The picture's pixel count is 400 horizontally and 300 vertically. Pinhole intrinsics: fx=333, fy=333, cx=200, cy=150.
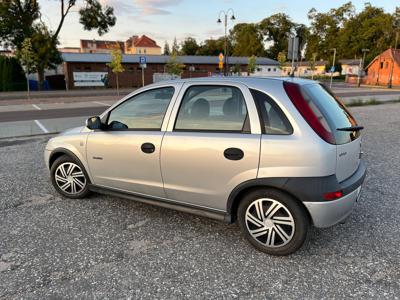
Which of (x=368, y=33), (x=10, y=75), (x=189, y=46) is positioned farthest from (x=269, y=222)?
(x=368, y=33)

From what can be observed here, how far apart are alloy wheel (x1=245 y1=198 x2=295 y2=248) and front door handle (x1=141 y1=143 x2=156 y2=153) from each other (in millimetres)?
1178

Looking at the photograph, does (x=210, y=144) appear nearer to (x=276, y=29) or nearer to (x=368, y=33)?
(x=368, y=33)

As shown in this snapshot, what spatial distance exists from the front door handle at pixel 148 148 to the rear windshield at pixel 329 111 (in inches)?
63.2

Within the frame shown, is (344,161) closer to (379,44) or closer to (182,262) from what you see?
(182,262)

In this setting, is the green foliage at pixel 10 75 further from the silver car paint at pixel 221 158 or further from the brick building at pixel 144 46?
the brick building at pixel 144 46

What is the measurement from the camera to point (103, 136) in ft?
13.0

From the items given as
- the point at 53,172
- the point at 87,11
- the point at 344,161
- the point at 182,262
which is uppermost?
the point at 87,11

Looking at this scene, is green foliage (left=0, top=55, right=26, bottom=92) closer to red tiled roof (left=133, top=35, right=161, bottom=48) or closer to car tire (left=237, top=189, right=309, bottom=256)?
car tire (left=237, top=189, right=309, bottom=256)

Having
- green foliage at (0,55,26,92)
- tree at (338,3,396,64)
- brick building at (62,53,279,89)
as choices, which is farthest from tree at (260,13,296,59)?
green foliage at (0,55,26,92)

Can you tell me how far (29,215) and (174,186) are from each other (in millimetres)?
1965

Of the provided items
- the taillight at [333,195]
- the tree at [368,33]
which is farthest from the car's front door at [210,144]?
the tree at [368,33]

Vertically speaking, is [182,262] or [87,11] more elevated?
[87,11]

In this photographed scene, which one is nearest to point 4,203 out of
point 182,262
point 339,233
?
point 182,262

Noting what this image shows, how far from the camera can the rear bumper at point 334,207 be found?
113 inches
